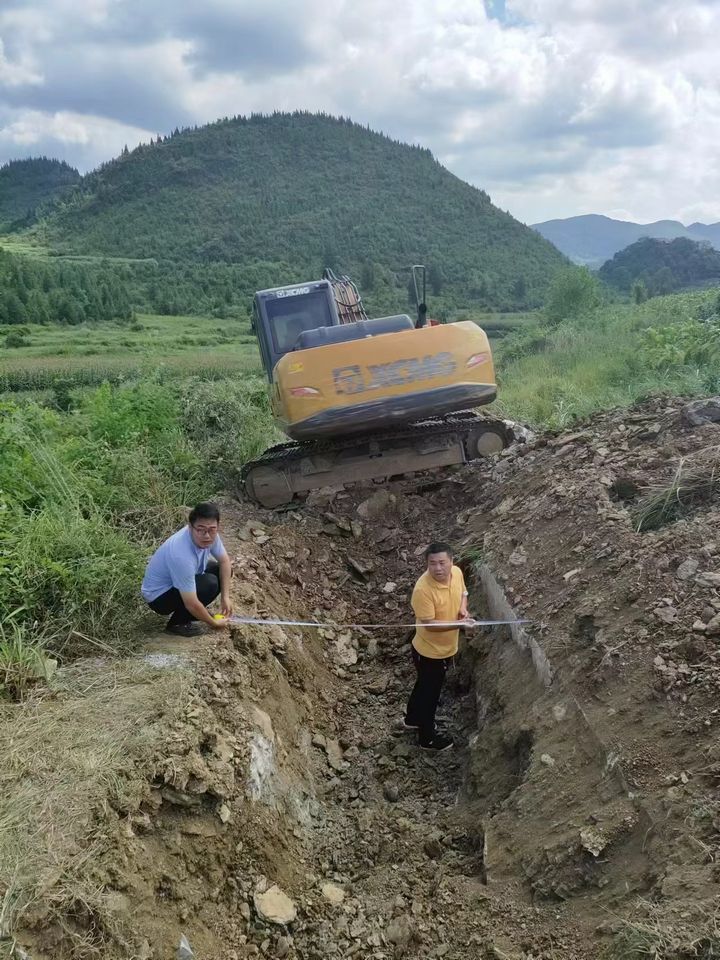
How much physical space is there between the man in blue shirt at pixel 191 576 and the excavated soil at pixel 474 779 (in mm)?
183

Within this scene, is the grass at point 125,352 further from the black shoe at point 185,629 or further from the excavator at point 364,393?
the black shoe at point 185,629

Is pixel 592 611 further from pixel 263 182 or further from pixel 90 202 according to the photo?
pixel 90 202

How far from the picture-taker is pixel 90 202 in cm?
10075

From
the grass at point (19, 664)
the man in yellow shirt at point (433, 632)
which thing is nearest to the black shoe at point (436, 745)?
the man in yellow shirt at point (433, 632)

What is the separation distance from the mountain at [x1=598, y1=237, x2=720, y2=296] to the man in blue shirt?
5995 centimetres

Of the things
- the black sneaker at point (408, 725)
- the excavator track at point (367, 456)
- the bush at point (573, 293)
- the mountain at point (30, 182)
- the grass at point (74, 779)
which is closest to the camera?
the grass at point (74, 779)

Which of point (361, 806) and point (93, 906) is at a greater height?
point (93, 906)

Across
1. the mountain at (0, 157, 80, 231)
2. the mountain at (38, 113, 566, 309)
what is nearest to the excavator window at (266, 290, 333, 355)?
the mountain at (38, 113, 566, 309)

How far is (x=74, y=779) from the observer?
302 centimetres

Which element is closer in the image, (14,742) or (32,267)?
(14,742)

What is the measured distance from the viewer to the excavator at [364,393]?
666 cm

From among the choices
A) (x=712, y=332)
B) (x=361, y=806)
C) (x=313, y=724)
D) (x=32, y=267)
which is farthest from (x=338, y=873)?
(x=32, y=267)

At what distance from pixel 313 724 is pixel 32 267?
66333mm

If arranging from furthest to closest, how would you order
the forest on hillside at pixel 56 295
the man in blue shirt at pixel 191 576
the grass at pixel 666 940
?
1. the forest on hillside at pixel 56 295
2. the man in blue shirt at pixel 191 576
3. the grass at pixel 666 940
